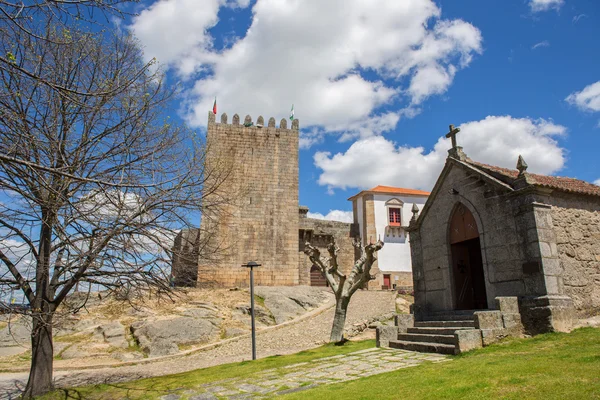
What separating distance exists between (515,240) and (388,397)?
229 inches

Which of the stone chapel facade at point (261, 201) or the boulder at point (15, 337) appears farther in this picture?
the stone chapel facade at point (261, 201)

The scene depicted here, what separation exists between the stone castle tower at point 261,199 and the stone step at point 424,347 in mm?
16345

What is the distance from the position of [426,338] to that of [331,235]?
2431cm

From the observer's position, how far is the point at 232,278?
2506 cm

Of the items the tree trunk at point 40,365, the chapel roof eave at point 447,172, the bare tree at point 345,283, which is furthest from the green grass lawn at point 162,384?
the chapel roof eave at point 447,172

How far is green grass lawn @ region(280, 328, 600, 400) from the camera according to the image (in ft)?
15.4

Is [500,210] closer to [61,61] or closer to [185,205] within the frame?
[185,205]

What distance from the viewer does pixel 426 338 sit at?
938cm

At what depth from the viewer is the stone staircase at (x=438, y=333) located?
834 cm

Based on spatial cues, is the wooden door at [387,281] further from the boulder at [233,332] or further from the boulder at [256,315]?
the boulder at [233,332]

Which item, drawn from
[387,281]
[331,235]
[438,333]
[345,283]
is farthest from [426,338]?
[387,281]

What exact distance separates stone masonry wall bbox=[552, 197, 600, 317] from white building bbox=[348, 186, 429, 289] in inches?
943

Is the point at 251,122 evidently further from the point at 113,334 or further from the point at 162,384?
the point at 162,384

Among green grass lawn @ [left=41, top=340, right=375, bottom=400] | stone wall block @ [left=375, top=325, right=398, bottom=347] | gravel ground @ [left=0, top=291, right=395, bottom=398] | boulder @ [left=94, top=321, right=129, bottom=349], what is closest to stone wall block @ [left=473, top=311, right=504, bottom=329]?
stone wall block @ [left=375, top=325, right=398, bottom=347]
